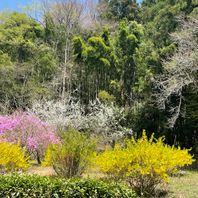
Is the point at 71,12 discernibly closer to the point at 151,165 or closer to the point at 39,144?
the point at 39,144

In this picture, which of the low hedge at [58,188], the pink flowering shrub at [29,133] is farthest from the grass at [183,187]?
the pink flowering shrub at [29,133]

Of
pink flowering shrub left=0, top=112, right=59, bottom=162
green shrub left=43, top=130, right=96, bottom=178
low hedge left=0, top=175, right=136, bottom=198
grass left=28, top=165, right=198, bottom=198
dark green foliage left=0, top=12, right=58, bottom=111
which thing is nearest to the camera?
low hedge left=0, top=175, right=136, bottom=198

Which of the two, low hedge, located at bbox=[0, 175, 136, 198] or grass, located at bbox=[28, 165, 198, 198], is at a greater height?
low hedge, located at bbox=[0, 175, 136, 198]

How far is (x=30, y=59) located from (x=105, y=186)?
63.9 feet

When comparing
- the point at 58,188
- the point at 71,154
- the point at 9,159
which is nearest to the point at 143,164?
the point at 58,188

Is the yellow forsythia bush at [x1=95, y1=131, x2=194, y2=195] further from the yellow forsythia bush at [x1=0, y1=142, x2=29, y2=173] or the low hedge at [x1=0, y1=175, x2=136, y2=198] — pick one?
the yellow forsythia bush at [x1=0, y1=142, x2=29, y2=173]

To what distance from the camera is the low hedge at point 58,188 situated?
558 centimetres

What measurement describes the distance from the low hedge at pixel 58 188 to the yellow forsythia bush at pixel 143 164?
49.7 inches

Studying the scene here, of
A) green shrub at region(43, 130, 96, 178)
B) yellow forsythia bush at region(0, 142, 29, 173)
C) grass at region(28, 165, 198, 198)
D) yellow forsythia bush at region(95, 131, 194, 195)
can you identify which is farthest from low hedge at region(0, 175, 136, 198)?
grass at region(28, 165, 198, 198)

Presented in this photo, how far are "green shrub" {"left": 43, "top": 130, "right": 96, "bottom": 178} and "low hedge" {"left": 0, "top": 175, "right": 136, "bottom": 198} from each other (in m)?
2.11

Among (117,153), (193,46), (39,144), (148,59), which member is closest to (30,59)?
(148,59)

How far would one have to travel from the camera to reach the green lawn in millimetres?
7555

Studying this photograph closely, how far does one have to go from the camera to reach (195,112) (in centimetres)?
1479

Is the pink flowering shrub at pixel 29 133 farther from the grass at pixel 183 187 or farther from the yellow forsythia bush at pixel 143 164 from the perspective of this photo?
the yellow forsythia bush at pixel 143 164
